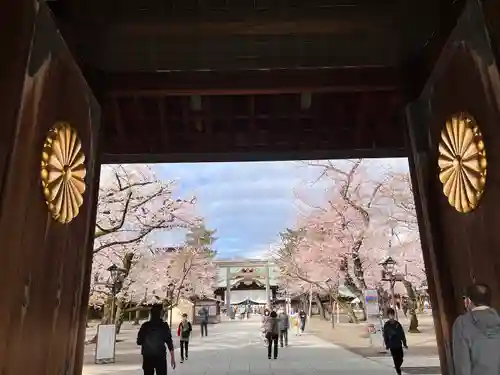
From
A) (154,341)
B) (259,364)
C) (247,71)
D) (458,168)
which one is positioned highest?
(247,71)

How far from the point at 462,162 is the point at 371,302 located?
974cm

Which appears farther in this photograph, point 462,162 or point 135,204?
point 135,204

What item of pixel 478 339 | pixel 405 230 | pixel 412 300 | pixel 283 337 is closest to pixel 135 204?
pixel 283 337

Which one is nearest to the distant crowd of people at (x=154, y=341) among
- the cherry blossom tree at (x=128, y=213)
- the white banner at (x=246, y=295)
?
the cherry blossom tree at (x=128, y=213)

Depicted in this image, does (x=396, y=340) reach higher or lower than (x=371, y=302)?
lower

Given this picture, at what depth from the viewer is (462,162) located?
10.0ft

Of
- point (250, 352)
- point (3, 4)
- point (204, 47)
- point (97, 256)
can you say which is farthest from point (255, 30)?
point (97, 256)

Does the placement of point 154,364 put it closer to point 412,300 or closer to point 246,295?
point 412,300

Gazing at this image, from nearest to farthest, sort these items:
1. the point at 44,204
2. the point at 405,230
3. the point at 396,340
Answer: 1. the point at 44,204
2. the point at 396,340
3. the point at 405,230

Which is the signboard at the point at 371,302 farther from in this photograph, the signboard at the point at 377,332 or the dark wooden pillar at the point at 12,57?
the dark wooden pillar at the point at 12,57

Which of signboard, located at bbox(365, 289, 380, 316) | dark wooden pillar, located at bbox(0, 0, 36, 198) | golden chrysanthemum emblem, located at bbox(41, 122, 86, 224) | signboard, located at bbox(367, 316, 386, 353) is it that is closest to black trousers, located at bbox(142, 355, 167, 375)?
golden chrysanthemum emblem, located at bbox(41, 122, 86, 224)

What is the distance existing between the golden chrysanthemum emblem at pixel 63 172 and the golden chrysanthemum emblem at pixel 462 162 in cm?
275

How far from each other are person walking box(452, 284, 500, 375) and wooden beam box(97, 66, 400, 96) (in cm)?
226

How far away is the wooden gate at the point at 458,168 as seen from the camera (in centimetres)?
267
